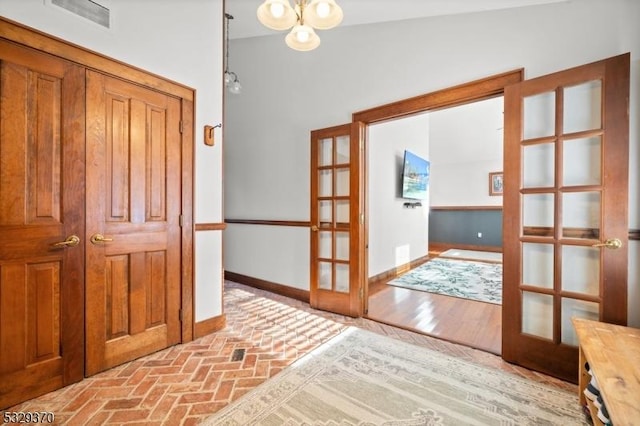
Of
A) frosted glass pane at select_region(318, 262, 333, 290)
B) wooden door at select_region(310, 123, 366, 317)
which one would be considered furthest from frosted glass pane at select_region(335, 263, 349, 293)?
frosted glass pane at select_region(318, 262, 333, 290)

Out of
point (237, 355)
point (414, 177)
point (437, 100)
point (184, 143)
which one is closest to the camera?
point (237, 355)

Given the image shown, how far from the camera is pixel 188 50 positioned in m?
2.41

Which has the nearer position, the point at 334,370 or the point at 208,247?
the point at 334,370

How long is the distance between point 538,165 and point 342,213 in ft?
6.06

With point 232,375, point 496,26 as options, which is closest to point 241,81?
point 496,26

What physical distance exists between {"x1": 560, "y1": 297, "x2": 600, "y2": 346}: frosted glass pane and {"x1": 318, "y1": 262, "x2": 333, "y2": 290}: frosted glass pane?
6.79ft

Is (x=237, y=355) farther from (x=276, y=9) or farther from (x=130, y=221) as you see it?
(x=276, y=9)

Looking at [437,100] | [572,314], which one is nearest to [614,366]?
[572,314]

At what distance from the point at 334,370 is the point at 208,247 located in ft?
4.99

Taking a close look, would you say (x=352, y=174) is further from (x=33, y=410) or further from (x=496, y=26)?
(x=33, y=410)

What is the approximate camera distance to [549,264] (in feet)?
6.61

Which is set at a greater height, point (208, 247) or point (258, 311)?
point (208, 247)

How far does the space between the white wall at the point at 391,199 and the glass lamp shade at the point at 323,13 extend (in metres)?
2.41

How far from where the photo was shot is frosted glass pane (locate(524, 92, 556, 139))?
1998 mm
